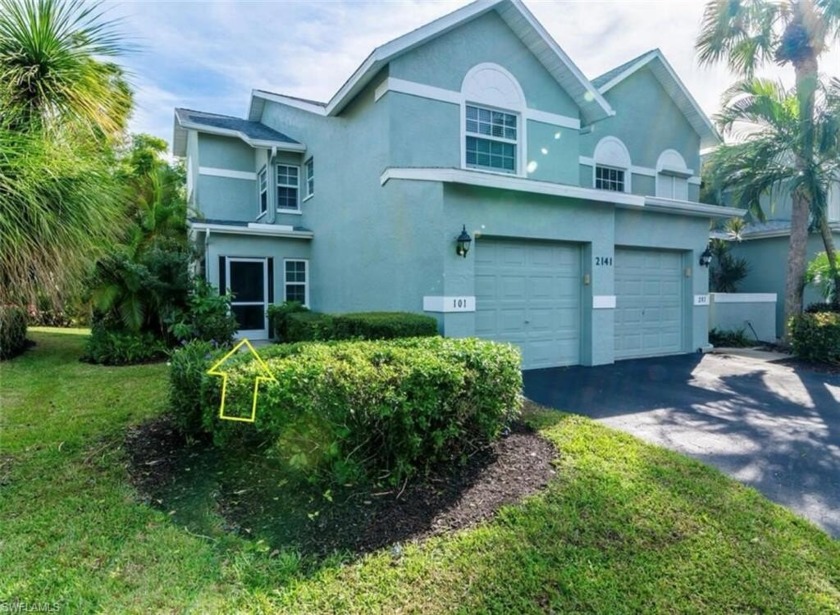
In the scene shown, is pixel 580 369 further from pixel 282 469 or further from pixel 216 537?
pixel 216 537

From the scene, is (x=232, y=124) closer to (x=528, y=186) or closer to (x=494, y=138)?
(x=494, y=138)

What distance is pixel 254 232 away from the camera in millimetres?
13359

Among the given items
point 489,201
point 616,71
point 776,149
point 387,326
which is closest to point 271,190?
point 489,201

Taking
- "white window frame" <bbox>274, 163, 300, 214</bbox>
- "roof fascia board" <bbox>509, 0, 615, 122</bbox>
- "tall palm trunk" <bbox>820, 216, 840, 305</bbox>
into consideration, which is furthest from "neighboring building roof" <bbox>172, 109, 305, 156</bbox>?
"tall palm trunk" <bbox>820, 216, 840, 305</bbox>

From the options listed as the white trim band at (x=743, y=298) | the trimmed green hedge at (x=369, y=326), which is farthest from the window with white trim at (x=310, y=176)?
the white trim band at (x=743, y=298)

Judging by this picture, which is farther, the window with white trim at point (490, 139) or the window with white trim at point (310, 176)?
the window with white trim at point (310, 176)

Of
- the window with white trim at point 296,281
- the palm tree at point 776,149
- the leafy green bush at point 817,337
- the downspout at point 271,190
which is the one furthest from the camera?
the downspout at point 271,190

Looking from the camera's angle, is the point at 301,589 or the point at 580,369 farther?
the point at 580,369

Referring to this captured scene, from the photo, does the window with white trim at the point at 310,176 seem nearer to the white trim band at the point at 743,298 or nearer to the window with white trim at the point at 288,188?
the window with white trim at the point at 288,188

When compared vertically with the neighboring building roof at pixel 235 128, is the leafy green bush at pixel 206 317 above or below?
below

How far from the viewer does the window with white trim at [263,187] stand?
15.0 m

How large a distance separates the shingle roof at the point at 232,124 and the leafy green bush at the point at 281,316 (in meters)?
5.22

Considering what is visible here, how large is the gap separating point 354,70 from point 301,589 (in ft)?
32.8

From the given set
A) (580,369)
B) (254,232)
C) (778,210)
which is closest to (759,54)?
(778,210)
